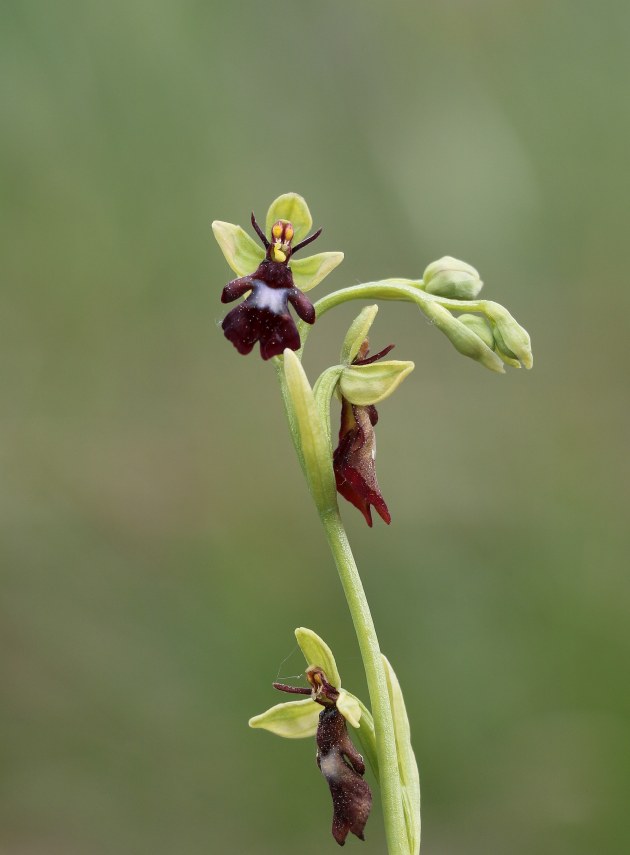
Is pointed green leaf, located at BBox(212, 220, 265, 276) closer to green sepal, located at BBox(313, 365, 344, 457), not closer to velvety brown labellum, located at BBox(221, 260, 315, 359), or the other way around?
velvety brown labellum, located at BBox(221, 260, 315, 359)

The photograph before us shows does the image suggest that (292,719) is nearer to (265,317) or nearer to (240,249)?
(265,317)

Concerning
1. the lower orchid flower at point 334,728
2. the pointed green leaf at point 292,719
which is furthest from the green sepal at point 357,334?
the pointed green leaf at point 292,719

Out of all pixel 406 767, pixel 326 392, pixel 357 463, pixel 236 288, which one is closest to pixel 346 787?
pixel 406 767

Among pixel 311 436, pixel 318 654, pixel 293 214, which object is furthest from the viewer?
pixel 293 214

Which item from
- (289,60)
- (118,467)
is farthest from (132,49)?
(118,467)

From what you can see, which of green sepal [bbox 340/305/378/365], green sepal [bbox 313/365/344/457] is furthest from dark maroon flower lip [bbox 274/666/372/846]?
green sepal [bbox 340/305/378/365]

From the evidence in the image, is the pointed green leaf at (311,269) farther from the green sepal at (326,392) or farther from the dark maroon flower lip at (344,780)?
the dark maroon flower lip at (344,780)
